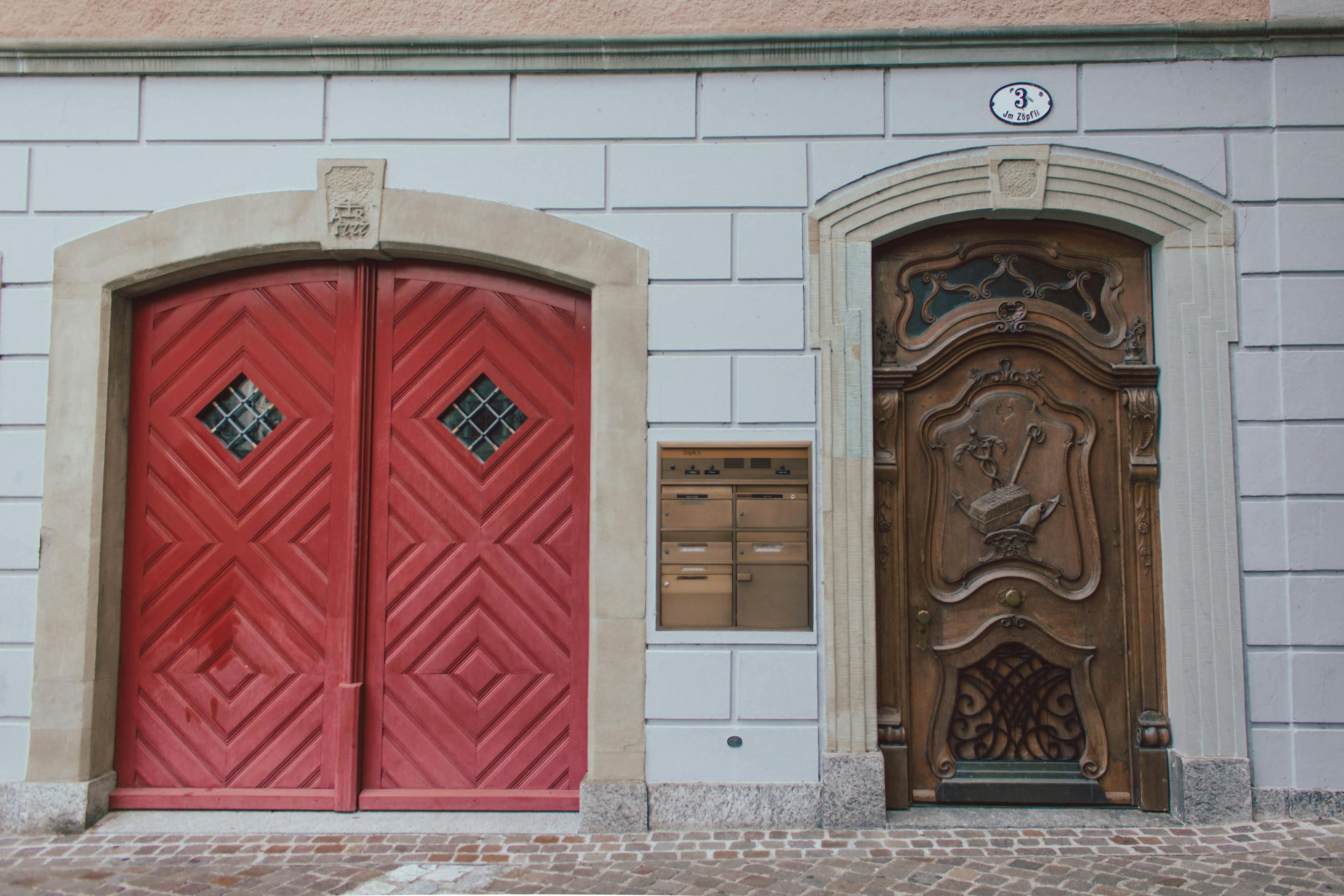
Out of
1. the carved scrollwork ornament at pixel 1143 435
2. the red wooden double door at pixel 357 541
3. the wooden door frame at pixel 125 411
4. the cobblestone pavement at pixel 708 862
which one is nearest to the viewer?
the cobblestone pavement at pixel 708 862

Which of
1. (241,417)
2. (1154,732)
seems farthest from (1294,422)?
(241,417)

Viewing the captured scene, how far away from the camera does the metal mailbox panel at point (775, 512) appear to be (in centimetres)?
427

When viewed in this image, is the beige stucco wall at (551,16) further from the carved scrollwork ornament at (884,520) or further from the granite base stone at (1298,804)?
the granite base stone at (1298,804)

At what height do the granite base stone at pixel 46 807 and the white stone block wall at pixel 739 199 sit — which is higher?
the white stone block wall at pixel 739 199

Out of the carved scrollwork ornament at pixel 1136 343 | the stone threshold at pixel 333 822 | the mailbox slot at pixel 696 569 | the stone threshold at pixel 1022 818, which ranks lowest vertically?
the stone threshold at pixel 333 822

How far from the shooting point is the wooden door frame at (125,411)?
423 centimetres

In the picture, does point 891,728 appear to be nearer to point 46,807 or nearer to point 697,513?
point 697,513

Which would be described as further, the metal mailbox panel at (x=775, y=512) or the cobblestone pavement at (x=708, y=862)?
the metal mailbox panel at (x=775, y=512)

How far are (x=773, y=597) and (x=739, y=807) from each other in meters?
1.05

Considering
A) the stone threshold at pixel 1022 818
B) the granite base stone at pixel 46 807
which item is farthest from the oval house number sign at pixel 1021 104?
the granite base stone at pixel 46 807

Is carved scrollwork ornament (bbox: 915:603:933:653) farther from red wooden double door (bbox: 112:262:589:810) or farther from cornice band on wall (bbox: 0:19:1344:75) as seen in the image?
cornice band on wall (bbox: 0:19:1344:75)

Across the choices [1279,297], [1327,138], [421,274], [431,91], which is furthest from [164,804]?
[1327,138]

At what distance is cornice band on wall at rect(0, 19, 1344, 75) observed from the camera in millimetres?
4328

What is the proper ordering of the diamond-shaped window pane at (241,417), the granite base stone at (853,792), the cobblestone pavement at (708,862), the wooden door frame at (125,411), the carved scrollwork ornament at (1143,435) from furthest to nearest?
1. the diamond-shaped window pane at (241,417)
2. the carved scrollwork ornament at (1143,435)
3. the wooden door frame at (125,411)
4. the granite base stone at (853,792)
5. the cobblestone pavement at (708,862)
